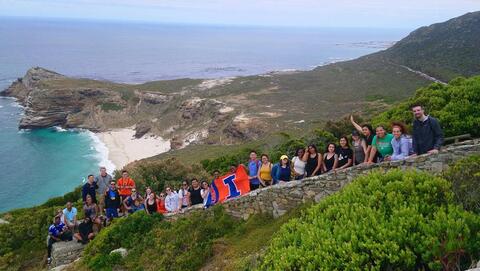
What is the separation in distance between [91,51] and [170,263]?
190 meters

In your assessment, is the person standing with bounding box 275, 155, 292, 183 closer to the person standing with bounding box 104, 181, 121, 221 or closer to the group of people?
the group of people

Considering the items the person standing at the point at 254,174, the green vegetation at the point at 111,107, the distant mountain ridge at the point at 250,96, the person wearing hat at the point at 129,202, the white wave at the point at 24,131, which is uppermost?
the person standing at the point at 254,174

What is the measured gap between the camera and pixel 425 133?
906 centimetres

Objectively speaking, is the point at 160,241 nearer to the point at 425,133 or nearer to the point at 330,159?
the point at 330,159

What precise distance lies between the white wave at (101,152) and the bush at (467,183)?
41.9 metres

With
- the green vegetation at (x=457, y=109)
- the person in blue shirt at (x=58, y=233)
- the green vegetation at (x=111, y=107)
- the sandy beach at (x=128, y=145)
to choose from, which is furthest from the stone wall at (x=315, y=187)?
the green vegetation at (x=111, y=107)

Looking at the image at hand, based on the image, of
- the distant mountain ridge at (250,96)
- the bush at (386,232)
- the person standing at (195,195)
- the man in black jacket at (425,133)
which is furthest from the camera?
the distant mountain ridge at (250,96)

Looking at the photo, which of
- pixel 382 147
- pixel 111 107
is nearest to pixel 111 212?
pixel 382 147

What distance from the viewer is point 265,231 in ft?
33.6

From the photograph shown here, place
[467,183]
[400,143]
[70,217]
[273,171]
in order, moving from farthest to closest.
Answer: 1. [70,217]
2. [273,171]
3. [400,143]
4. [467,183]

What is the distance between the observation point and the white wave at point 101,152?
48219 mm

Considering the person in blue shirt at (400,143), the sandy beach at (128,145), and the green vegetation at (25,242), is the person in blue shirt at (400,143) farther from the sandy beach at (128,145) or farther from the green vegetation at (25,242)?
the sandy beach at (128,145)

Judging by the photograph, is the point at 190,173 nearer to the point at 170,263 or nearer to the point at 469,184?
the point at 170,263

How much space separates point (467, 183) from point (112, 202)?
10.3 m
